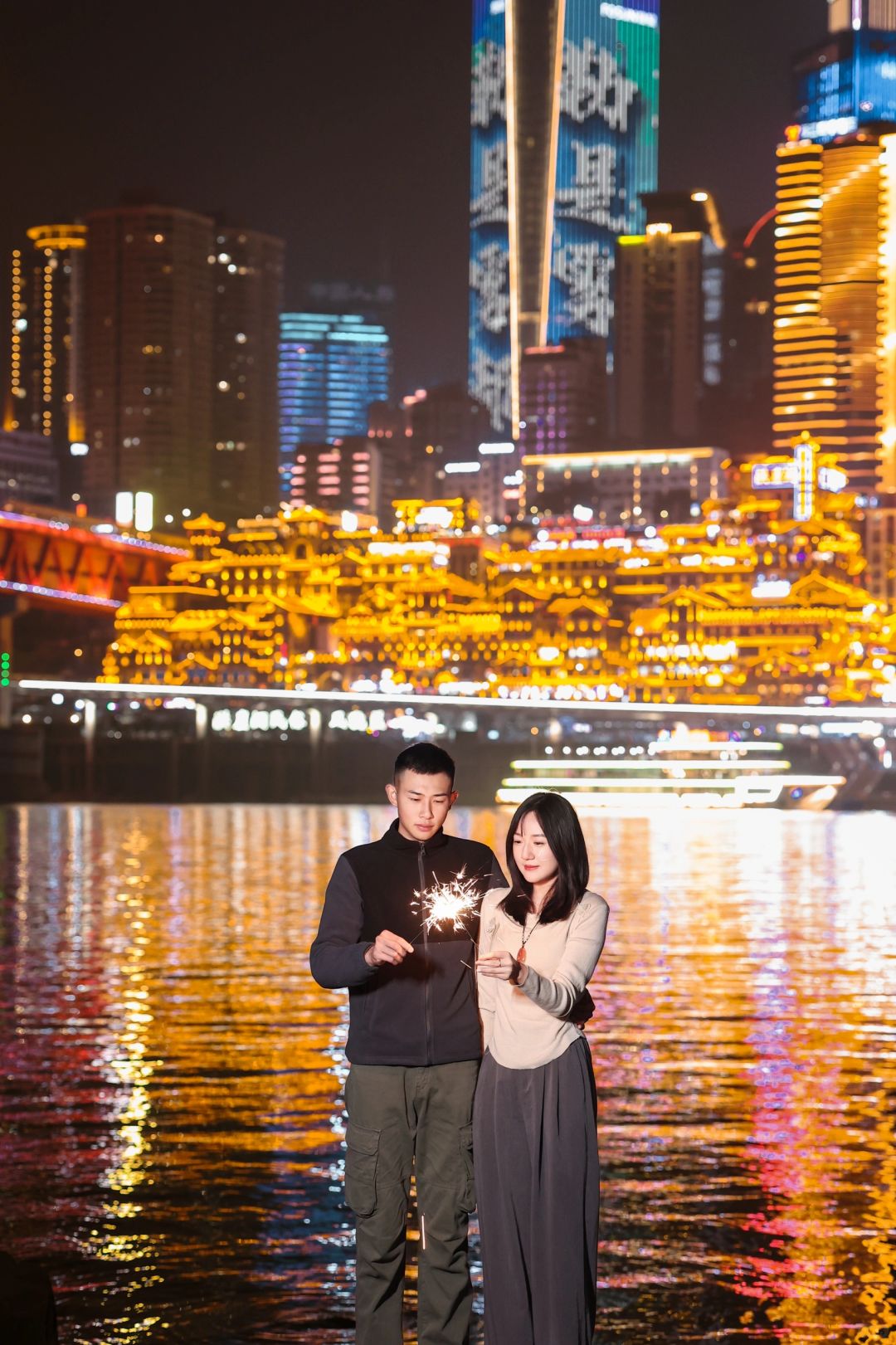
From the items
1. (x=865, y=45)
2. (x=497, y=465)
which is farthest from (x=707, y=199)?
(x=497, y=465)

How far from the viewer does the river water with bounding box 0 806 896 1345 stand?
7.36 m

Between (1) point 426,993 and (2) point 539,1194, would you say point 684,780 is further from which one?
(2) point 539,1194

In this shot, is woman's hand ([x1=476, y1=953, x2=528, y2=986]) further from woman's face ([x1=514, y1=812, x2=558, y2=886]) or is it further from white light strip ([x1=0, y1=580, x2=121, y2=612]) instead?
white light strip ([x1=0, y1=580, x2=121, y2=612])

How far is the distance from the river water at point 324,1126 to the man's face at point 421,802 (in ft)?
8.06

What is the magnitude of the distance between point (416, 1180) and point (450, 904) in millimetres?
825

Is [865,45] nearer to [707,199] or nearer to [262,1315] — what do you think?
[707,199]

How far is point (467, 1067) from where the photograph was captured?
5.41 meters

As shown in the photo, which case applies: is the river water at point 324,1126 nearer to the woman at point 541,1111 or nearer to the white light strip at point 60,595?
the woman at point 541,1111

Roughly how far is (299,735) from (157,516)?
59.2m

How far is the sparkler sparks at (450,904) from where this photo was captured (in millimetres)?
5273

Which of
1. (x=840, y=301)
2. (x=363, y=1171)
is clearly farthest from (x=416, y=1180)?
(x=840, y=301)

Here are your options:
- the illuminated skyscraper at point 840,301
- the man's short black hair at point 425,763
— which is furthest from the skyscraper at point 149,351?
the man's short black hair at point 425,763

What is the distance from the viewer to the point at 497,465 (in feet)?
575

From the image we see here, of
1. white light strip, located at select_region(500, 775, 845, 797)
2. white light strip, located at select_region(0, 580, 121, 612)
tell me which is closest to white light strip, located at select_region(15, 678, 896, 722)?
white light strip, located at select_region(500, 775, 845, 797)
